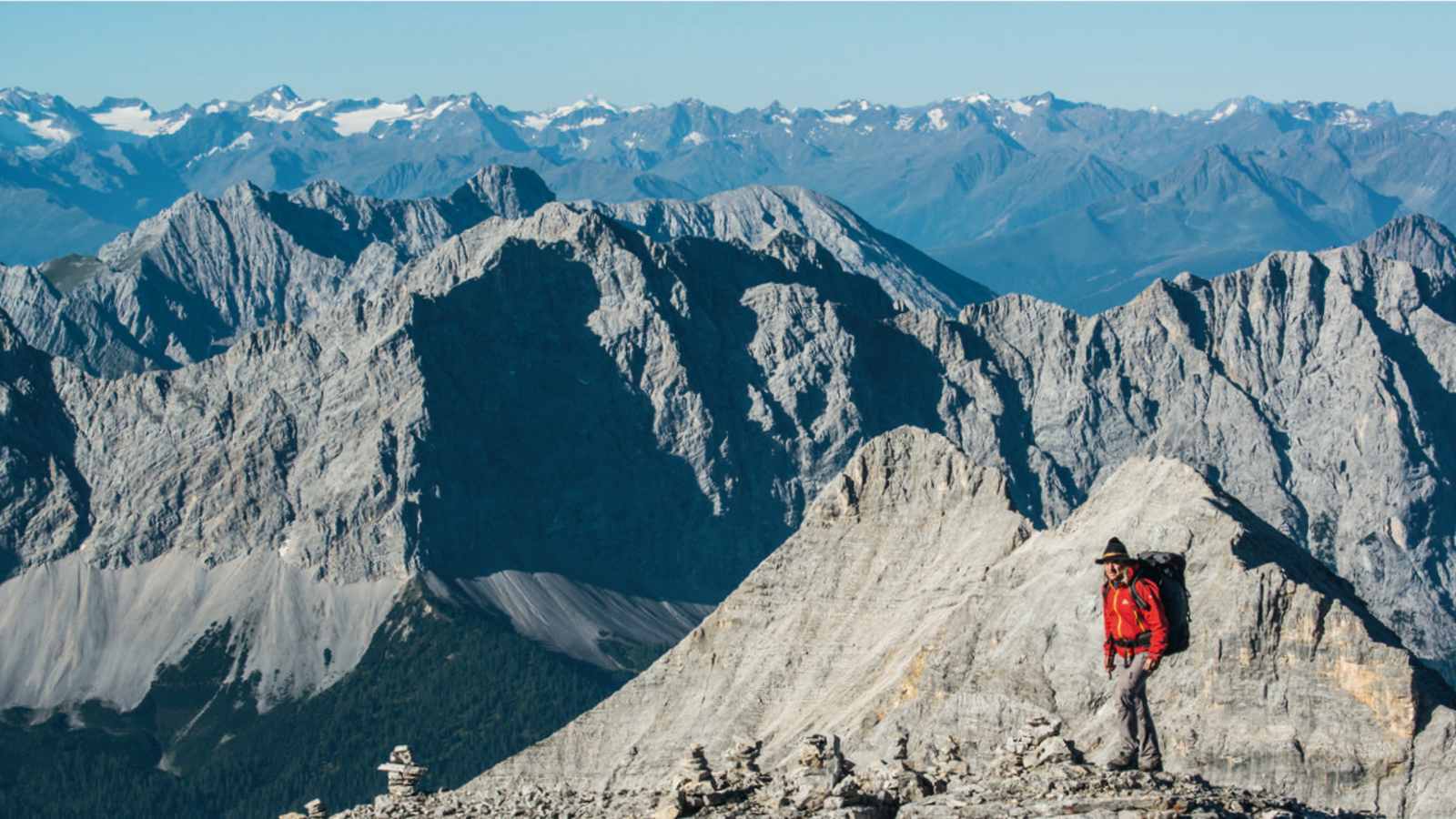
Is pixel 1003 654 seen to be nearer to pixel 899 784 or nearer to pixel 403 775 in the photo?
pixel 403 775

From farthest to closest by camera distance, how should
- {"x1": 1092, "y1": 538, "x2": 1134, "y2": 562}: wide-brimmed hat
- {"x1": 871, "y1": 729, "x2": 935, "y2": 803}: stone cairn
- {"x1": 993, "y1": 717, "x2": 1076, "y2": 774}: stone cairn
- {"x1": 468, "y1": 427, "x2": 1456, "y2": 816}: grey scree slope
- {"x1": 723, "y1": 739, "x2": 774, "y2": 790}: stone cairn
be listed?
{"x1": 468, "y1": 427, "x2": 1456, "y2": 816}: grey scree slope
{"x1": 723, "y1": 739, "x2": 774, "y2": 790}: stone cairn
{"x1": 993, "y1": 717, "x2": 1076, "y2": 774}: stone cairn
{"x1": 871, "y1": 729, "x2": 935, "y2": 803}: stone cairn
{"x1": 1092, "y1": 538, "x2": 1134, "y2": 562}: wide-brimmed hat

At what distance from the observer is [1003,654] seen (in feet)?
353

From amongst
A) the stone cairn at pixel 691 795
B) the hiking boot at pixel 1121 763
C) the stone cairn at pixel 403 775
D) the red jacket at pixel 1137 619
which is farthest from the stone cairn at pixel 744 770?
the red jacket at pixel 1137 619

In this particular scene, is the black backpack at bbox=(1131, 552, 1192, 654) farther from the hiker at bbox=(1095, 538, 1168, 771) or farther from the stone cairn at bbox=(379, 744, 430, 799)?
the stone cairn at bbox=(379, 744, 430, 799)

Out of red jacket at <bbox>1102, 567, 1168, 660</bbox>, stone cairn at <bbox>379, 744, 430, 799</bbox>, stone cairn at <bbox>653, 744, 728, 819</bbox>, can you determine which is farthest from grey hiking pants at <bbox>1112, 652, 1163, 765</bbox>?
stone cairn at <bbox>379, 744, 430, 799</bbox>

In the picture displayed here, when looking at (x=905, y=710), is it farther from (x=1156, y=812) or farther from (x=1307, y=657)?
(x=1156, y=812)

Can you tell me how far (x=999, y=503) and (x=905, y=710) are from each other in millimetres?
32916

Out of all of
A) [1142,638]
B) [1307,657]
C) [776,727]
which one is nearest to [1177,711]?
[1307,657]

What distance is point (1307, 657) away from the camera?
9738cm

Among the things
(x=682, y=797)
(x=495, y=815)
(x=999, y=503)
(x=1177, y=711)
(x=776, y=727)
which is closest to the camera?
(x=682, y=797)

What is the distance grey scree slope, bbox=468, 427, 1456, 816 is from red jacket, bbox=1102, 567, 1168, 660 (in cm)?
2171

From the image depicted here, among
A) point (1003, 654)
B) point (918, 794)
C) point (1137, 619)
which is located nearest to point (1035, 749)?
point (918, 794)

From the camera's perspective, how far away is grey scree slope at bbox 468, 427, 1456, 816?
309ft

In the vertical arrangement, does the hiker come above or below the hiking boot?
above
